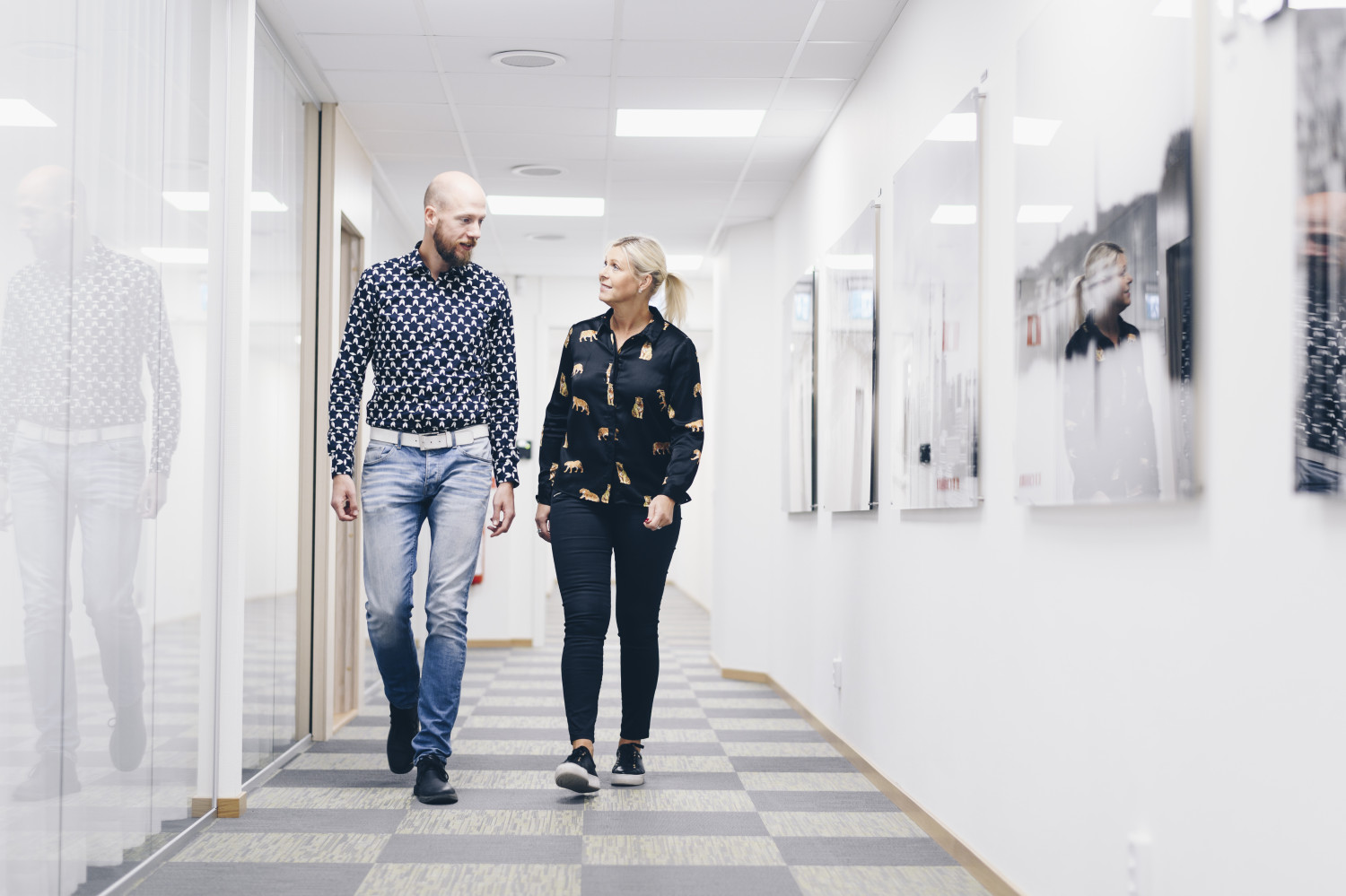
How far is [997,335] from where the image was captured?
249 cm

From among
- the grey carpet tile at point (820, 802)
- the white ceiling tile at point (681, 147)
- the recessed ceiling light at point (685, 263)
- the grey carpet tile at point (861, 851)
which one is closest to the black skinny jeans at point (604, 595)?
the grey carpet tile at point (820, 802)

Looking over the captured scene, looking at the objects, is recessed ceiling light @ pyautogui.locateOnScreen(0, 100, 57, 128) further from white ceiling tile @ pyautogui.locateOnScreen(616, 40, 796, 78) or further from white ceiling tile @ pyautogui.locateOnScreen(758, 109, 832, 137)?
white ceiling tile @ pyautogui.locateOnScreen(758, 109, 832, 137)

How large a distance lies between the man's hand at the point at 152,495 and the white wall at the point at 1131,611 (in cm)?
169

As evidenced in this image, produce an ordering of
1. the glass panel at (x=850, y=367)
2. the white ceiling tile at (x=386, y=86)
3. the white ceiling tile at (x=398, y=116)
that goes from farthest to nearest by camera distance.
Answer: the white ceiling tile at (x=398, y=116), the white ceiling tile at (x=386, y=86), the glass panel at (x=850, y=367)

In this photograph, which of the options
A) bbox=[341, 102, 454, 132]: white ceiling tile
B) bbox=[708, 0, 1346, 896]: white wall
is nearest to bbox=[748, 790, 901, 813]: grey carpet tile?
bbox=[708, 0, 1346, 896]: white wall

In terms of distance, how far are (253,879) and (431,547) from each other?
0.96m

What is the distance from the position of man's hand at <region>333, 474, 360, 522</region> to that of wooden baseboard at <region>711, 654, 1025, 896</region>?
154 cm

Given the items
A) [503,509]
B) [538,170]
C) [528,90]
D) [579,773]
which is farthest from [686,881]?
[538,170]

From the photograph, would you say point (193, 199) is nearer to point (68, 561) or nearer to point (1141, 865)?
point (68, 561)

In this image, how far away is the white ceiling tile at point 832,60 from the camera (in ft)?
12.6

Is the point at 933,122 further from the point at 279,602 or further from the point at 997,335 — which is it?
the point at 279,602

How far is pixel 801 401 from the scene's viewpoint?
513cm

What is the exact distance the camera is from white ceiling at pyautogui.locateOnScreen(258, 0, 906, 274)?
11.8 feet

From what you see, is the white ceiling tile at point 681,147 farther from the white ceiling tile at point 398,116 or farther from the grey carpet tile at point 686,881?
the grey carpet tile at point 686,881
